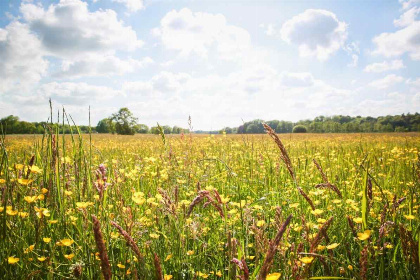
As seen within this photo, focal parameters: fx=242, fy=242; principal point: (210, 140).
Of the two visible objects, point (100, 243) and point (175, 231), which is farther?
point (175, 231)

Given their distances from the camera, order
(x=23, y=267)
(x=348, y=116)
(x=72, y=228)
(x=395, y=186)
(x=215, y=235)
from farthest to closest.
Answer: (x=348, y=116) < (x=395, y=186) < (x=215, y=235) < (x=72, y=228) < (x=23, y=267)

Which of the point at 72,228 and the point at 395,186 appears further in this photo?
the point at 395,186

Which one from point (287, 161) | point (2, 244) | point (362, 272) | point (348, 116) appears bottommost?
point (2, 244)

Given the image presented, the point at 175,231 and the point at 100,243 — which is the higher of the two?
the point at 100,243

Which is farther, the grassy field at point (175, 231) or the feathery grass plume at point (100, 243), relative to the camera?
the grassy field at point (175, 231)

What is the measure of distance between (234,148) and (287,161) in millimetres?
5375

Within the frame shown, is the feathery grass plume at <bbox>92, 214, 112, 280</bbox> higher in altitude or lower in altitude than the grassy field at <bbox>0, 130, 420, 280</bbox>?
higher

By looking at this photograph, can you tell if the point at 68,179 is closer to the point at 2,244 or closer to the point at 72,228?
the point at 72,228

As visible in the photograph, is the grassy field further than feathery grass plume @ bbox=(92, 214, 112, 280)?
Yes

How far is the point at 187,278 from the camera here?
170 centimetres

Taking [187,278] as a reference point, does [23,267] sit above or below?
above

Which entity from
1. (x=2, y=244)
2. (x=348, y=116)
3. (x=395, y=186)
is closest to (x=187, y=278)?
(x=2, y=244)

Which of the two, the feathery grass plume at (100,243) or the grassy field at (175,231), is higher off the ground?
the feathery grass plume at (100,243)

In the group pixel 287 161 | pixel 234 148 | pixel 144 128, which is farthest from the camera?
pixel 144 128
